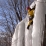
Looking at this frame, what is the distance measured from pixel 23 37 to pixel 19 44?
4cm

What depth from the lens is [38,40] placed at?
0.50 meters

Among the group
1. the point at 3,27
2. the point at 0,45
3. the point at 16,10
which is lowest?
the point at 0,45

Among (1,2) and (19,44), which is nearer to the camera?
(19,44)

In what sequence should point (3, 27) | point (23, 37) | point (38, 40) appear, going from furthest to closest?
point (3, 27) → point (23, 37) → point (38, 40)

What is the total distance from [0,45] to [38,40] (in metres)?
0.57

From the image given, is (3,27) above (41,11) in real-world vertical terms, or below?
below

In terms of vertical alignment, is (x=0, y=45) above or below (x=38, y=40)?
below

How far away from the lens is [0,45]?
1020mm

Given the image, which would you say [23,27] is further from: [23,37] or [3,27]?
[3,27]

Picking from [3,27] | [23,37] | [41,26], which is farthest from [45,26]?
[3,27]

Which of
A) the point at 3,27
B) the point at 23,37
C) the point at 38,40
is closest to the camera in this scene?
the point at 38,40

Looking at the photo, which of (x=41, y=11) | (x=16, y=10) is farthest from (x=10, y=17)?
(x=41, y=11)

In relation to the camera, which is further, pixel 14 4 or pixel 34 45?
pixel 14 4

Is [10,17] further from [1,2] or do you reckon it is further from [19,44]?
[19,44]
